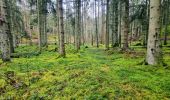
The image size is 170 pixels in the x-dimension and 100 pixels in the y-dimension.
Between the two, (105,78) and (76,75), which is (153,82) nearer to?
(105,78)

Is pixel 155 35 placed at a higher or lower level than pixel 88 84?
higher

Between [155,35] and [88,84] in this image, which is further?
[155,35]

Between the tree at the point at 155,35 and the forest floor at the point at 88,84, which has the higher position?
the tree at the point at 155,35

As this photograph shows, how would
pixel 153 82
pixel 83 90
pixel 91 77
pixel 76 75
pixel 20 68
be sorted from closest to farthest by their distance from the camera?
1. pixel 83 90
2. pixel 153 82
3. pixel 91 77
4. pixel 76 75
5. pixel 20 68

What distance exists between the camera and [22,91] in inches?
262

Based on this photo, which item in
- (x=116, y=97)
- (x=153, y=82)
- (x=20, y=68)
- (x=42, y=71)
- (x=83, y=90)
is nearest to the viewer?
(x=116, y=97)

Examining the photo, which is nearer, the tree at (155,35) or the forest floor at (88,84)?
the forest floor at (88,84)

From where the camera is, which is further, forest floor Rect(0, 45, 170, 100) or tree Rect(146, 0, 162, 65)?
tree Rect(146, 0, 162, 65)

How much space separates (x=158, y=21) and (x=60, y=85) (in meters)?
4.96

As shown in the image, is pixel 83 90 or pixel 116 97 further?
pixel 83 90

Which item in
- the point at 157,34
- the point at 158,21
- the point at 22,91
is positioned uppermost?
the point at 158,21

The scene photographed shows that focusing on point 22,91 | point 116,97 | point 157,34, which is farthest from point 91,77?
point 157,34

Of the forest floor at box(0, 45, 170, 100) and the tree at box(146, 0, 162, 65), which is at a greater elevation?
the tree at box(146, 0, 162, 65)

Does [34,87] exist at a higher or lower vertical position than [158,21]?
lower
